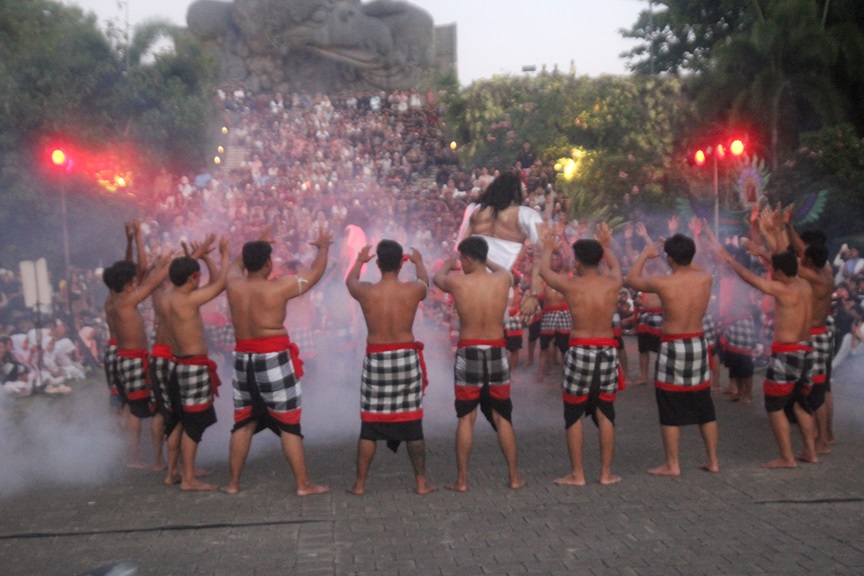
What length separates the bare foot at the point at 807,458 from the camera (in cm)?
762

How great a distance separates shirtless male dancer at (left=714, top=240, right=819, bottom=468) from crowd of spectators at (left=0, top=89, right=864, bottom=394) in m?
1.94

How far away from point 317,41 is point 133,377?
3157cm

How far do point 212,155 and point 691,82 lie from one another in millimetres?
11701

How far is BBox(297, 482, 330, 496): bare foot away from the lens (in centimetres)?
700

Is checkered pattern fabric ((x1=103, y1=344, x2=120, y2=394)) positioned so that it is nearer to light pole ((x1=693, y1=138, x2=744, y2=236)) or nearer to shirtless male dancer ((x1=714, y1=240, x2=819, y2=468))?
shirtless male dancer ((x1=714, y1=240, x2=819, y2=468))

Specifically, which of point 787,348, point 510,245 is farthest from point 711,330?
point 510,245

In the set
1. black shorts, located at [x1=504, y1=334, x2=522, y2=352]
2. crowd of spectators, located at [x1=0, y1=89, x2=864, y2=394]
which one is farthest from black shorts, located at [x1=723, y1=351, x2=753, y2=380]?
black shorts, located at [x1=504, y1=334, x2=522, y2=352]

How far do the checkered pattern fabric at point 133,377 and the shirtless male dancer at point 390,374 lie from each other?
6.18ft

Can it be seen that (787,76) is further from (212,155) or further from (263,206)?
(212,155)

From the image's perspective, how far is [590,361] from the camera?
7.13 metres

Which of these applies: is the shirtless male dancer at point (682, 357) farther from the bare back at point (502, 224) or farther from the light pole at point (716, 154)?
the light pole at point (716, 154)

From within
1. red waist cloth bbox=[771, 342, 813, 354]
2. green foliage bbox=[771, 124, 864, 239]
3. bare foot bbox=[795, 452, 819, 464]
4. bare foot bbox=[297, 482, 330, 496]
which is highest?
green foliage bbox=[771, 124, 864, 239]

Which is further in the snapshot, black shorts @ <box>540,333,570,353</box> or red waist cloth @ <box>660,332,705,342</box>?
black shorts @ <box>540,333,570,353</box>

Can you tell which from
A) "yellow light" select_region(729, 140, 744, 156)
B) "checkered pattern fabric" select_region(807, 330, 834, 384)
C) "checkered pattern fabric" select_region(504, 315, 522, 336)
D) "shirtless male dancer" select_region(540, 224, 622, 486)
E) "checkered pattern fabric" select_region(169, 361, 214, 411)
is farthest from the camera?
"yellow light" select_region(729, 140, 744, 156)
